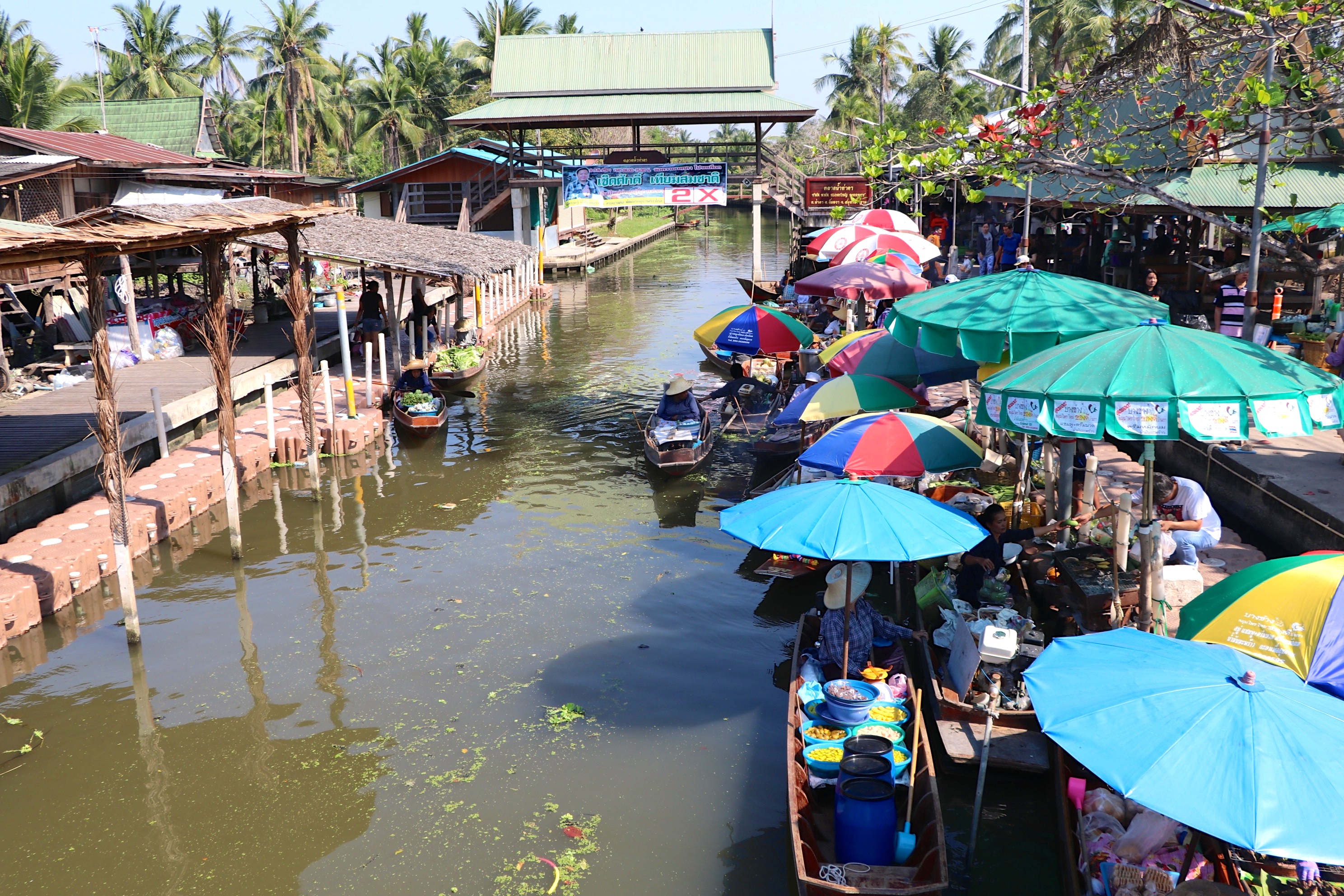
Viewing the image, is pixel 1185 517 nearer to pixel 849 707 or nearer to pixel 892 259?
pixel 849 707

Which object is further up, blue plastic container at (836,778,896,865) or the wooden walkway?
the wooden walkway

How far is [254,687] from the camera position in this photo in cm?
1007

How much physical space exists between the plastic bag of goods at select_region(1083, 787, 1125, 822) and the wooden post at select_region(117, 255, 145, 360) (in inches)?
789

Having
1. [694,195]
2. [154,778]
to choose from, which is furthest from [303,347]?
[694,195]

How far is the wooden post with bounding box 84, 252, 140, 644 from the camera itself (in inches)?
406

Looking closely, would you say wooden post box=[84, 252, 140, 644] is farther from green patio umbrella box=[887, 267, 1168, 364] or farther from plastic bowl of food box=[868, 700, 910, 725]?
green patio umbrella box=[887, 267, 1168, 364]

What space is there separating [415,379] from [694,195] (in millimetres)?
16103

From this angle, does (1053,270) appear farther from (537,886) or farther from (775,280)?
(537,886)

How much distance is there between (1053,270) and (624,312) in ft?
49.5

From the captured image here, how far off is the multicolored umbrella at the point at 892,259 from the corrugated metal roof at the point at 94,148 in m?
16.2

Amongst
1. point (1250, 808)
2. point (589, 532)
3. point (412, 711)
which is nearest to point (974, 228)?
point (589, 532)

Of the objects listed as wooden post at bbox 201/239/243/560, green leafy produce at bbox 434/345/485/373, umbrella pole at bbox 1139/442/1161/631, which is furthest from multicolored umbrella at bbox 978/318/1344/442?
green leafy produce at bbox 434/345/485/373

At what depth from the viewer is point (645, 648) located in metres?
10.8

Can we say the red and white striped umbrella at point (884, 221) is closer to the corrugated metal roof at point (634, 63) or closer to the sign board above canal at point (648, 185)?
the sign board above canal at point (648, 185)
